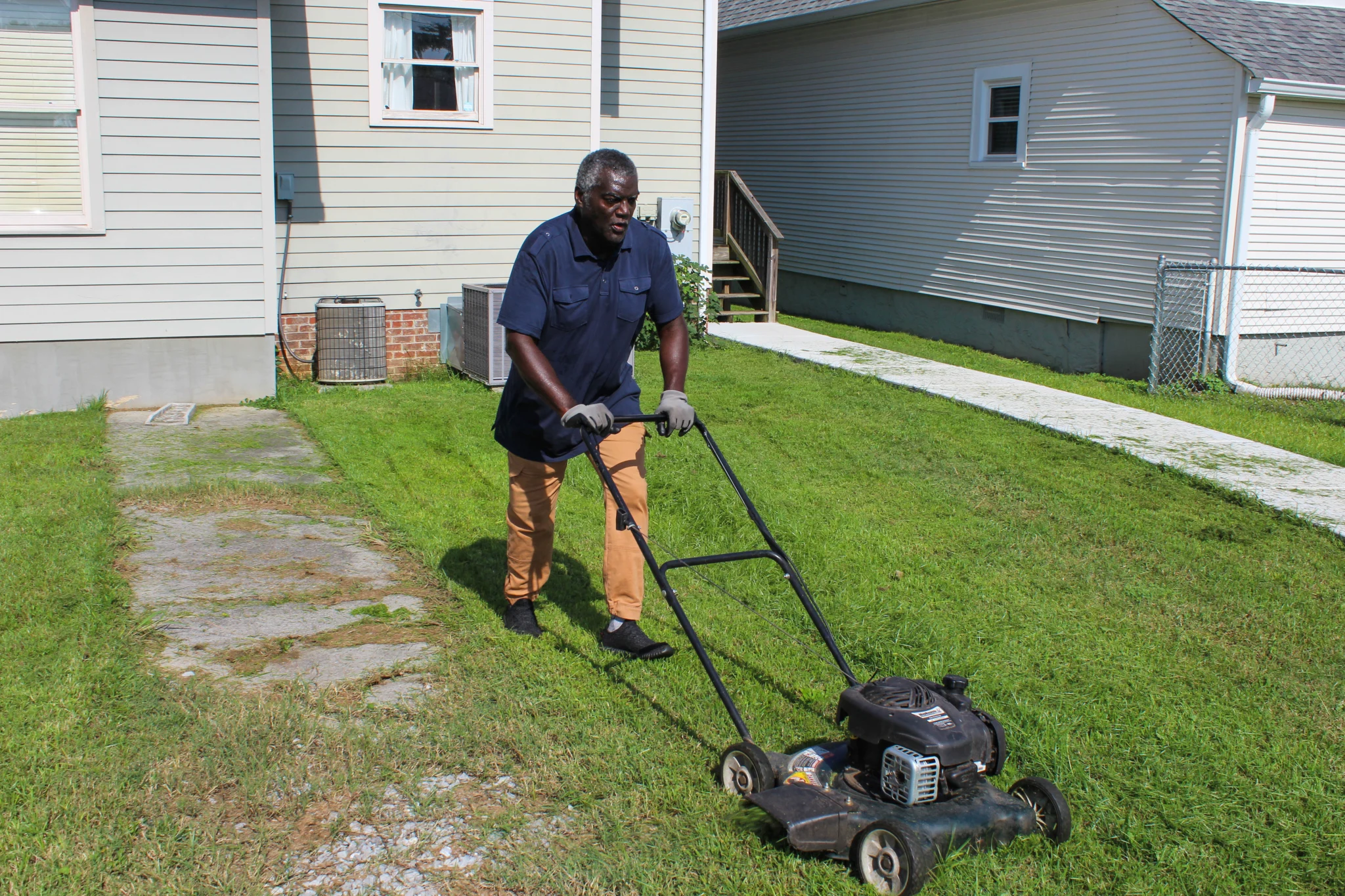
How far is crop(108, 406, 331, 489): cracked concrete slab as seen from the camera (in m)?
7.05

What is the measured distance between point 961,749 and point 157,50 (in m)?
8.07

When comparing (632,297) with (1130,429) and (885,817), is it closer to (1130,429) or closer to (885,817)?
(885,817)

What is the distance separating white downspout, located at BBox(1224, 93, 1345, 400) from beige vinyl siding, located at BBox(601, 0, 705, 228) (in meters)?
5.49

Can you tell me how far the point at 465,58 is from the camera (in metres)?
10.9

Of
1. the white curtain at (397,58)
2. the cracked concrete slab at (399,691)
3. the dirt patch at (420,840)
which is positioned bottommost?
the dirt patch at (420,840)

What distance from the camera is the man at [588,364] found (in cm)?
419

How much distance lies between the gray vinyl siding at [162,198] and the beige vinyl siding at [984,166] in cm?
885

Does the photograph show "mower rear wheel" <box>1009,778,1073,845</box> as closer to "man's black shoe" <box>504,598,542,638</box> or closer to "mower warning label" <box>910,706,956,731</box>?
"mower warning label" <box>910,706,956,731</box>

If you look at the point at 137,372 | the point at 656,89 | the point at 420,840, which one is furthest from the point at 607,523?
the point at 656,89

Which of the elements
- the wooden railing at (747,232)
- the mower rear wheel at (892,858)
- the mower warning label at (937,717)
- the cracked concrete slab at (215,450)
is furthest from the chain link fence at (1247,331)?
the mower rear wheel at (892,858)

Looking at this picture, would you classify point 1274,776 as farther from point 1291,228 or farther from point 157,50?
point 1291,228

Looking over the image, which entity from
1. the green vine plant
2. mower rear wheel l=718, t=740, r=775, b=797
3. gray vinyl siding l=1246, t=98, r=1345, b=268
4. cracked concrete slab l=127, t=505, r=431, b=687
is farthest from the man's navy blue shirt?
gray vinyl siding l=1246, t=98, r=1345, b=268

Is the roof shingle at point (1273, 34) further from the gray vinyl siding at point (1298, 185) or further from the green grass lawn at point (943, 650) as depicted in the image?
the green grass lawn at point (943, 650)

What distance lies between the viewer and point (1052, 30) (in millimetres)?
13812
